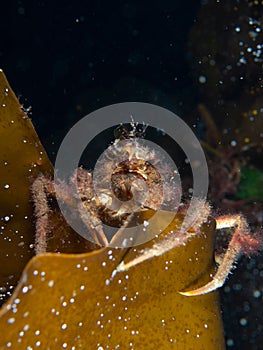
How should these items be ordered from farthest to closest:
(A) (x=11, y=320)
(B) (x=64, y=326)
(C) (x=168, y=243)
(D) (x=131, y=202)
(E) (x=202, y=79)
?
(E) (x=202, y=79) → (D) (x=131, y=202) → (C) (x=168, y=243) → (B) (x=64, y=326) → (A) (x=11, y=320)

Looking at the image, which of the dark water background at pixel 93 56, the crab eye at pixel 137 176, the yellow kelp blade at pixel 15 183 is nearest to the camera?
the yellow kelp blade at pixel 15 183

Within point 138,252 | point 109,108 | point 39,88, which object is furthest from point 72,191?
point 39,88

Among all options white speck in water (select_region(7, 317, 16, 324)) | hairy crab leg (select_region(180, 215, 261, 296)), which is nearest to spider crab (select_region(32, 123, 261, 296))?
hairy crab leg (select_region(180, 215, 261, 296))

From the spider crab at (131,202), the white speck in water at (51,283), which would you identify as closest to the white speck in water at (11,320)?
the white speck in water at (51,283)

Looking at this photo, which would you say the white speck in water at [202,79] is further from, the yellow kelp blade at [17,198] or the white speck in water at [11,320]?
the white speck in water at [11,320]

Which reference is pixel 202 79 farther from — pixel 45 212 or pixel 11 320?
pixel 11 320

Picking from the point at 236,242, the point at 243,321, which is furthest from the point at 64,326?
the point at 243,321
